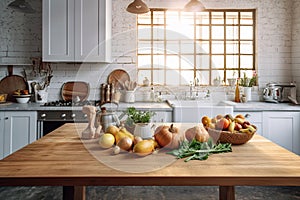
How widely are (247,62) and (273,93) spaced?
669 millimetres

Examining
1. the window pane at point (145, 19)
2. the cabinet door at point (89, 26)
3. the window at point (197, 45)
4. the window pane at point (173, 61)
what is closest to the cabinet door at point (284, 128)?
the window at point (197, 45)

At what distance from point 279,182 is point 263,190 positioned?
2.31 m

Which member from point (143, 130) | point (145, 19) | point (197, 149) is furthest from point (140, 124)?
point (145, 19)

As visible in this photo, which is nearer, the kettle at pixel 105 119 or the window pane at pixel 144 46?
the kettle at pixel 105 119

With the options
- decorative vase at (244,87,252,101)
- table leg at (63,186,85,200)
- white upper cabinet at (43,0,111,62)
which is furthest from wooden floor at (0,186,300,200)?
white upper cabinet at (43,0,111,62)

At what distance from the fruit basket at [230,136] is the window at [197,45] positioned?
9.34 ft

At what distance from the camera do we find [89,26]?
158 inches

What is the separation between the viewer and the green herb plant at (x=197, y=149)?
1.55 meters

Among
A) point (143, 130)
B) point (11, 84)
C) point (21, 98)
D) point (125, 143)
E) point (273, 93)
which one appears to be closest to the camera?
point (125, 143)

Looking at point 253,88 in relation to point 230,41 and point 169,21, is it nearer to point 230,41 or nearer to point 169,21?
point 230,41

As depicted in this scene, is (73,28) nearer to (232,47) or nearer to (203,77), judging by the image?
(203,77)

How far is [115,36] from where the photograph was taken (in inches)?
175

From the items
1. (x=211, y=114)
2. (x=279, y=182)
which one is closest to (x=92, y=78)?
(x=211, y=114)

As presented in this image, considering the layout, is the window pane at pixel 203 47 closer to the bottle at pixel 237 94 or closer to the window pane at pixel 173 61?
the window pane at pixel 173 61
